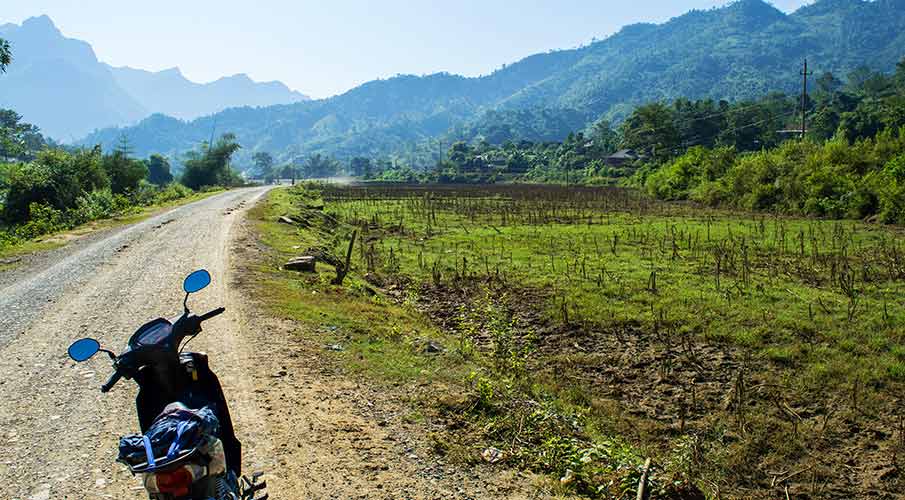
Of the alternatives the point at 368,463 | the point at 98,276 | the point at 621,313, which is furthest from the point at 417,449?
the point at 98,276

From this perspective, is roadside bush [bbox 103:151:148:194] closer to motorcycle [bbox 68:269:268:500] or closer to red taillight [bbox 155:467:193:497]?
motorcycle [bbox 68:269:268:500]

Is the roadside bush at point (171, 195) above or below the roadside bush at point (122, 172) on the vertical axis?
below

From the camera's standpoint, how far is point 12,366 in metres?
7.39

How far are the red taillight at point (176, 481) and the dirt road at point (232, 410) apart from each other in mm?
2234

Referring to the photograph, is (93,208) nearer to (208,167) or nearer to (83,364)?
(83,364)

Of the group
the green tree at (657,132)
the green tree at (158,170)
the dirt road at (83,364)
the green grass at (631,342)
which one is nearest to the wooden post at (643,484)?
the green grass at (631,342)

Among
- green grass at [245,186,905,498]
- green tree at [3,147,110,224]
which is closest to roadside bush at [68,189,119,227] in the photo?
green tree at [3,147,110,224]

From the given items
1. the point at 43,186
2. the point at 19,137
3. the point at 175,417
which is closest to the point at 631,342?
the point at 175,417

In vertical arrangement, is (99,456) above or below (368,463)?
above

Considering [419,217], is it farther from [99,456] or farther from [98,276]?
[99,456]

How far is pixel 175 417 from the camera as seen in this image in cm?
283

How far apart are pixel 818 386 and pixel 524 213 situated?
2672 centimetres

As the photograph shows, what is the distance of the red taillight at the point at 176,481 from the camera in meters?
2.63

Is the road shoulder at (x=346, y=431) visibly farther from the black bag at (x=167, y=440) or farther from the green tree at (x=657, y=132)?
the green tree at (x=657, y=132)
